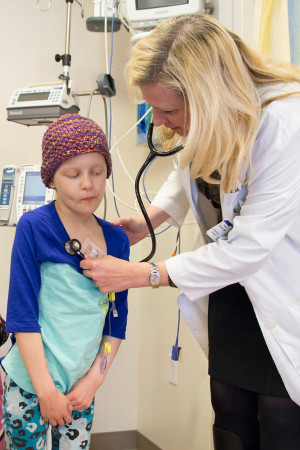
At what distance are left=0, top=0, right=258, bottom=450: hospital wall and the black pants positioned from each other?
3.31ft

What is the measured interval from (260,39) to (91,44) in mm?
1135

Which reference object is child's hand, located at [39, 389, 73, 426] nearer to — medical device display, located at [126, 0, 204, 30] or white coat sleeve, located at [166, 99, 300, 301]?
white coat sleeve, located at [166, 99, 300, 301]

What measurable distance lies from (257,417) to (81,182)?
0.72m

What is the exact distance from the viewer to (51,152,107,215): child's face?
1.16 metres

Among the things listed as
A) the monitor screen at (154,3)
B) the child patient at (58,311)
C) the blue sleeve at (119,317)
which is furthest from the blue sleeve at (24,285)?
the monitor screen at (154,3)

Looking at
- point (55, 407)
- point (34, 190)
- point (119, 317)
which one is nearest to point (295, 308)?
point (119, 317)

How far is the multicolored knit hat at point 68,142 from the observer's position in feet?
3.75

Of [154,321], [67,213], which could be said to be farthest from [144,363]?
[67,213]

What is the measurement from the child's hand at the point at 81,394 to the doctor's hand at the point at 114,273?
24 cm

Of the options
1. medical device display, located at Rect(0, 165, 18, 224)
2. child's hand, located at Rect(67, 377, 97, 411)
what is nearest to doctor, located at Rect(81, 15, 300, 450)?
child's hand, located at Rect(67, 377, 97, 411)

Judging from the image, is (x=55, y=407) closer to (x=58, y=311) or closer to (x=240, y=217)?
(x=58, y=311)

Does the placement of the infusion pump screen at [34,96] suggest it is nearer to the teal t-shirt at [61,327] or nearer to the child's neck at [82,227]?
the child's neck at [82,227]

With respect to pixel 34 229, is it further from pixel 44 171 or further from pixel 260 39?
pixel 260 39

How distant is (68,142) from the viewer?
114 cm
